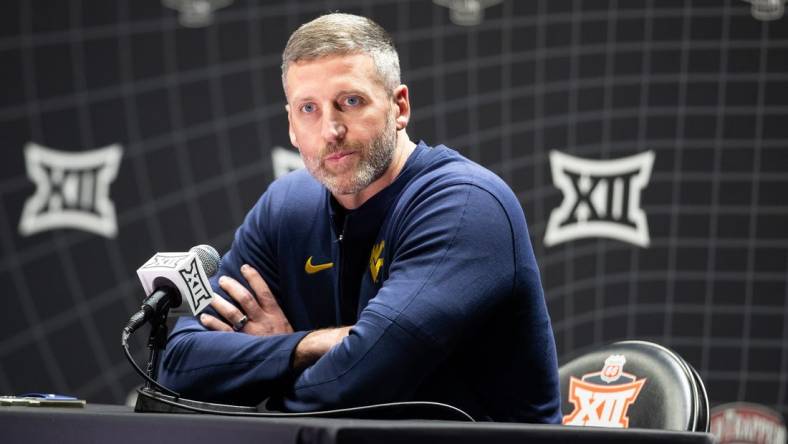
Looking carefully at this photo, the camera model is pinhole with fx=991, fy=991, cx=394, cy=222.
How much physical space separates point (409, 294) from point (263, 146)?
235 centimetres

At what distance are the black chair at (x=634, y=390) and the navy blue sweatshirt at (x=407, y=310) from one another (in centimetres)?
17

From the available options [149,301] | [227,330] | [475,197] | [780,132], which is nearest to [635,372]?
[475,197]

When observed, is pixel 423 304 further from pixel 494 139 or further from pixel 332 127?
pixel 494 139

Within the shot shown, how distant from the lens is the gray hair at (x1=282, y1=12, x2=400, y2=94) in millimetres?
2143

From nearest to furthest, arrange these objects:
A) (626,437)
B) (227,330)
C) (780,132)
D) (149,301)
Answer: (626,437), (149,301), (227,330), (780,132)

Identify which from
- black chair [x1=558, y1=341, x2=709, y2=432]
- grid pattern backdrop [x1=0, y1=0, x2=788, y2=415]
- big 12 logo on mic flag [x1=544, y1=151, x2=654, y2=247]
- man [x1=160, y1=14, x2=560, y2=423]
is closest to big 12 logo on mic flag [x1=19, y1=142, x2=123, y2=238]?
grid pattern backdrop [x1=0, y1=0, x2=788, y2=415]

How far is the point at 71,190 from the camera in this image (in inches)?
159

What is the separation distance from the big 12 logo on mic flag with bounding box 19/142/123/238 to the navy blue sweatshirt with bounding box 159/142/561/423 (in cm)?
178

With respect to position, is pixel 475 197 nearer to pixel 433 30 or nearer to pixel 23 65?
pixel 433 30

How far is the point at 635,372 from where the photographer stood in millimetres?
2281

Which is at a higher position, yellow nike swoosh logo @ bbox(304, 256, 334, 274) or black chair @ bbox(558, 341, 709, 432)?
yellow nike swoosh logo @ bbox(304, 256, 334, 274)

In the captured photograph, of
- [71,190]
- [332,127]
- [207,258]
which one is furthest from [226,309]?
[71,190]

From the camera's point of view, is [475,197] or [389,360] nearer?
[389,360]

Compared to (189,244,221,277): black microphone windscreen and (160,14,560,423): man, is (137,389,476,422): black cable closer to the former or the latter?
(160,14,560,423): man
